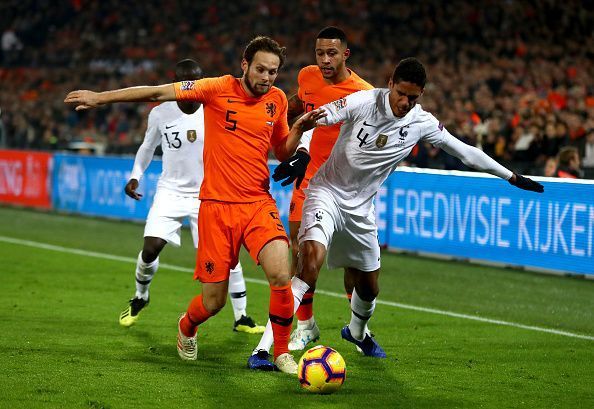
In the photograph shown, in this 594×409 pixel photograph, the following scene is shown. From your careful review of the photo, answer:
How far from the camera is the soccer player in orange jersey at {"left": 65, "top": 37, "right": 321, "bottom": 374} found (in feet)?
23.6

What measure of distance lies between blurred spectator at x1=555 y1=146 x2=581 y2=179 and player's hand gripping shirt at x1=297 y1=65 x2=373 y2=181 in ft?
20.4

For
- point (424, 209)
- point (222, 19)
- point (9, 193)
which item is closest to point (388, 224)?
point (424, 209)

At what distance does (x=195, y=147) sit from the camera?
9680mm

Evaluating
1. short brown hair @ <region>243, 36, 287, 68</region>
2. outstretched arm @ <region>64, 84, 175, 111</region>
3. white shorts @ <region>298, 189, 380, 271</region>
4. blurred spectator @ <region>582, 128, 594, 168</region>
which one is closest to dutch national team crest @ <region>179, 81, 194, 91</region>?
outstretched arm @ <region>64, 84, 175, 111</region>

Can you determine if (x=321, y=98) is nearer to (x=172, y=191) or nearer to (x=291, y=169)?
(x=291, y=169)

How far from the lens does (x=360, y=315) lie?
8.25m

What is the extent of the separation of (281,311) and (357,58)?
757 inches

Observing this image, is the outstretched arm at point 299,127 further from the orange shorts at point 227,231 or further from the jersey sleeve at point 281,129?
the orange shorts at point 227,231

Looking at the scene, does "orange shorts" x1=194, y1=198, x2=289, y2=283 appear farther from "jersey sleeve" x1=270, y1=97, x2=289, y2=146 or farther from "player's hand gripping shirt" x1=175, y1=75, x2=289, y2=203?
"jersey sleeve" x1=270, y1=97, x2=289, y2=146

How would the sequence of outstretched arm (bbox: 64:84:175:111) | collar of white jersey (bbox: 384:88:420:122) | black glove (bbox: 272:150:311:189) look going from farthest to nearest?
collar of white jersey (bbox: 384:88:420:122) → black glove (bbox: 272:150:311:189) → outstretched arm (bbox: 64:84:175:111)

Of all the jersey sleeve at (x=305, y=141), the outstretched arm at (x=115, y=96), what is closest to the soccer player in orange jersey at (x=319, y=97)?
the jersey sleeve at (x=305, y=141)

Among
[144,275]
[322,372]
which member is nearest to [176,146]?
[144,275]

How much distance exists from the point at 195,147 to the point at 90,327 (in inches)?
72.1

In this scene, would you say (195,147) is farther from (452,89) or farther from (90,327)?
(452,89)
